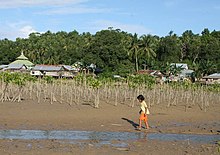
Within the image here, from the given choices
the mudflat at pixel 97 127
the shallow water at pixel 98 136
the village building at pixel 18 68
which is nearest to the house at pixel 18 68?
the village building at pixel 18 68

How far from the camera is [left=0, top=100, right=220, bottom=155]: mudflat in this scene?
10.2 meters

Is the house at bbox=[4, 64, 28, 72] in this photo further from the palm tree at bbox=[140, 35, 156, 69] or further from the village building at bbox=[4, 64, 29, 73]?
the palm tree at bbox=[140, 35, 156, 69]

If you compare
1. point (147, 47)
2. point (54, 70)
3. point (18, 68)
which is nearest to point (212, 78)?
point (147, 47)

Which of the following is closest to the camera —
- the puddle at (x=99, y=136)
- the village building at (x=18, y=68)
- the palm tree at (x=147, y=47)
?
the puddle at (x=99, y=136)

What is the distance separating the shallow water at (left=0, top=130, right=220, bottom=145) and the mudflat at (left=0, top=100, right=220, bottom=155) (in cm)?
42

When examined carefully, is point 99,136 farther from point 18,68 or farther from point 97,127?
→ point 18,68

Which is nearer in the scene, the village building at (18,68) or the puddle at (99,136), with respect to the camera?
the puddle at (99,136)

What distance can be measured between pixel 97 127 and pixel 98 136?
8.06ft

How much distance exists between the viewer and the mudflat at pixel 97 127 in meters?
10.2

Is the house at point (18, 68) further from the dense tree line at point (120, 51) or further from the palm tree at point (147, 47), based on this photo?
the palm tree at point (147, 47)

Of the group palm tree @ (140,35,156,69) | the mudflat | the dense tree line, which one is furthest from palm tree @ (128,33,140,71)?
the mudflat

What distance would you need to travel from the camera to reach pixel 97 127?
15125 millimetres

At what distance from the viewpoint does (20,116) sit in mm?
17328

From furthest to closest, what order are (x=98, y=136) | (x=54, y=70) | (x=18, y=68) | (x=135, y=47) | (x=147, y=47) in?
(x=147, y=47), (x=135, y=47), (x=18, y=68), (x=54, y=70), (x=98, y=136)
